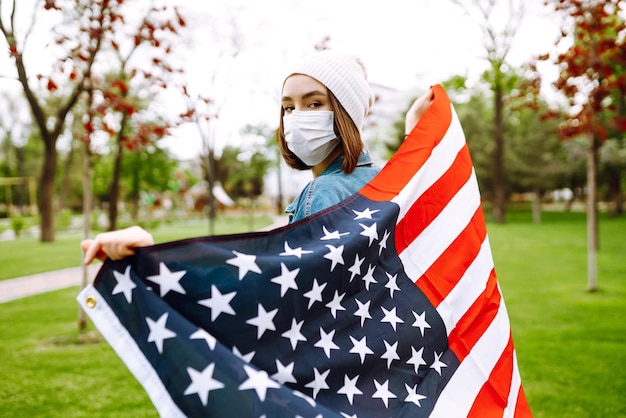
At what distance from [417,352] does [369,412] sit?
1.17ft

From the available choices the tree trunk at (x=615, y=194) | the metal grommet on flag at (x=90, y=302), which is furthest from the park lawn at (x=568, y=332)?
the tree trunk at (x=615, y=194)

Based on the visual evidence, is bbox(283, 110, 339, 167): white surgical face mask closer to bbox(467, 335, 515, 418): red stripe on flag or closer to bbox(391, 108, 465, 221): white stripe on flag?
bbox(391, 108, 465, 221): white stripe on flag

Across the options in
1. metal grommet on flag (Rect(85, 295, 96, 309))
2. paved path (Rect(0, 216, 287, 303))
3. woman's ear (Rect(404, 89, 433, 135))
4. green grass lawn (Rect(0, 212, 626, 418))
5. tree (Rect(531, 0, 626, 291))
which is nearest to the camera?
metal grommet on flag (Rect(85, 295, 96, 309))

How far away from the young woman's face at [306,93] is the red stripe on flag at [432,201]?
0.60m

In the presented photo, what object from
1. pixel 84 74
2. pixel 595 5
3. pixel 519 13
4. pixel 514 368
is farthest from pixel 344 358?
pixel 519 13

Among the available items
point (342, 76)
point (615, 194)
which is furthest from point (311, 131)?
point (615, 194)

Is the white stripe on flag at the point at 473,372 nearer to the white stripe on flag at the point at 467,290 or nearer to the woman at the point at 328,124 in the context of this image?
the white stripe on flag at the point at 467,290

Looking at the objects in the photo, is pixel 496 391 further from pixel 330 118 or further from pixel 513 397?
pixel 330 118

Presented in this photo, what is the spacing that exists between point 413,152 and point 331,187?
60 cm

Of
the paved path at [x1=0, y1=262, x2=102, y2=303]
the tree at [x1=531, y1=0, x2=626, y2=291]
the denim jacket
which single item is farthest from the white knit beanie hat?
the paved path at [x1=0, y1=262, x2=102, y2=303]

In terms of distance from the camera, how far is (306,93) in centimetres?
213

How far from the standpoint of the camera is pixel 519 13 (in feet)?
64.8

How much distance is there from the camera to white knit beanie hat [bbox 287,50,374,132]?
2.07 m

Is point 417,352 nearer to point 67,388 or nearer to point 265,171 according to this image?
point 67,388
